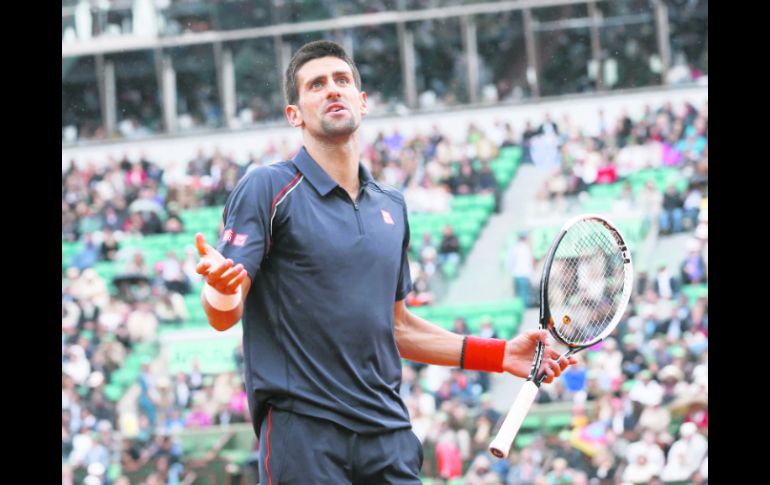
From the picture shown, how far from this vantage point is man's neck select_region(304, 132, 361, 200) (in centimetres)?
475

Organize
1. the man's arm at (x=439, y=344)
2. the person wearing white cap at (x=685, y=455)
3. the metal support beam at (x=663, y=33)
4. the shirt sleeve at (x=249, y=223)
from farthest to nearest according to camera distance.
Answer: the metal support beam at (x=663, y=33), the person wearing white cap at (x=685, y=455), the man's arm at (x=439, y=344), the shirt sleeve at (x=249, y=223)

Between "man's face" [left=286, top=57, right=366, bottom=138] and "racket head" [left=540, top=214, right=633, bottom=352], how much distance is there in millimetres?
928

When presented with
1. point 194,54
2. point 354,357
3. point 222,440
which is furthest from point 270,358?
point 194,54

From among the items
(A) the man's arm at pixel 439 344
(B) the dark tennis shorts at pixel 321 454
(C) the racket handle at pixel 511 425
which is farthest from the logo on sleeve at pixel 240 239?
(C) the racket handle at pixel 511 425

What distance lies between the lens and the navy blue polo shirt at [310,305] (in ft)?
14.7

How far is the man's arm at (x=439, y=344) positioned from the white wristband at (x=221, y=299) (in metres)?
0.89

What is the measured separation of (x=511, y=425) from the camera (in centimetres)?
465

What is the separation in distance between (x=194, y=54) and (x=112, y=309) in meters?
8.50

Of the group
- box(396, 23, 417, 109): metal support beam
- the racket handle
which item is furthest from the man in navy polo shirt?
box(396, 23, 417, 109): metal support beam

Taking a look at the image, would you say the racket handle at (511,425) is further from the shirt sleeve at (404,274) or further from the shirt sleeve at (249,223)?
the shirt sleeve at (249,223)

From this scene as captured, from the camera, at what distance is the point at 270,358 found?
4.52 metres
